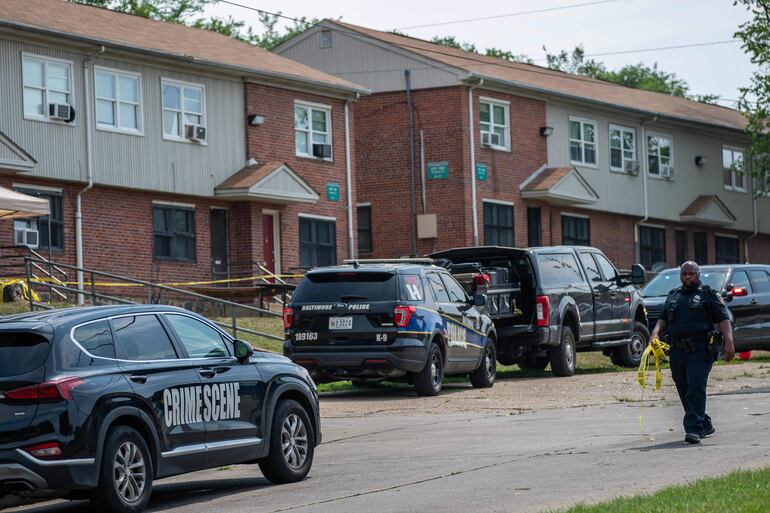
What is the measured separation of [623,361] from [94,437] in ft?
57.3

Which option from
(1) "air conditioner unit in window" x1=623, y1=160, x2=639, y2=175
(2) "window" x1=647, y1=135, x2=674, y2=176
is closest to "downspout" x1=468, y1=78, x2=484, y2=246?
(1) "air conditioner unit in window" x1=623, y1=160, x2=639, y2=175

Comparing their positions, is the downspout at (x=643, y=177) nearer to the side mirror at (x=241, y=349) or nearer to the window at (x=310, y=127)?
the window at (x=310, y=127)

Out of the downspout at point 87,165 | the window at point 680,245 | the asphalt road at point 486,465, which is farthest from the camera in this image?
the window at point 680,245

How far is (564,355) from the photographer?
950 inches

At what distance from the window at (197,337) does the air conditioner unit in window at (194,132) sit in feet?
82.7

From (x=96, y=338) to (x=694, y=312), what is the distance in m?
6.06

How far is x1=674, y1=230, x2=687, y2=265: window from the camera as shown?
54875 millimetres

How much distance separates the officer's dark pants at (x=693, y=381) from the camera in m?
13.8

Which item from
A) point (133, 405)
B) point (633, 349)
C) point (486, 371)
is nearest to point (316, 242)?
point (633, 349)

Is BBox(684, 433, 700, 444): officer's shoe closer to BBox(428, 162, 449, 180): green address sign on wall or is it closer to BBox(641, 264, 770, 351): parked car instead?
BBox(641, 264, 770, 351): parked car

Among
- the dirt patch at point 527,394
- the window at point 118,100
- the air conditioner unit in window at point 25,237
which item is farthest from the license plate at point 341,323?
the window at point 118,100

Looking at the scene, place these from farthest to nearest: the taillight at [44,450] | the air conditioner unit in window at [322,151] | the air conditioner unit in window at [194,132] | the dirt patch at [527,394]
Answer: the air conditioner unit in window at [322,151] → the air conditioner unit in window at [194,132] → the dirt patch at [527,394] → the taillight at [44,450]

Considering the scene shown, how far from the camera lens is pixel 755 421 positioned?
621 inches

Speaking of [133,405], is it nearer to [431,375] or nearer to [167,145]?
[431,375]
